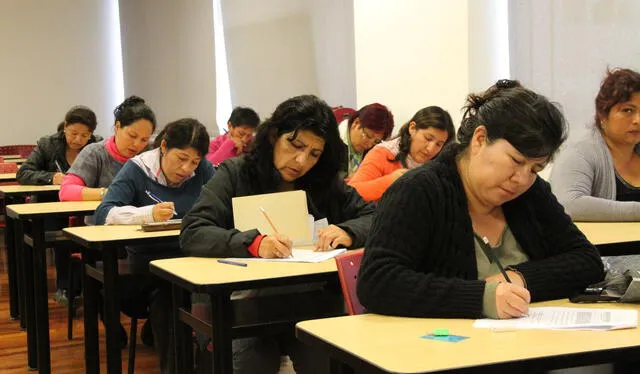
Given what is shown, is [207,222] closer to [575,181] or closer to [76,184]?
[575,181]

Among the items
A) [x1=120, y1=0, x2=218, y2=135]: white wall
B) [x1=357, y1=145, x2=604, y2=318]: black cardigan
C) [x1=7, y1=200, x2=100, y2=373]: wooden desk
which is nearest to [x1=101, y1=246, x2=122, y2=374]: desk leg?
[x1=7, y1=200, x2=100, y2=373]: wooden desk

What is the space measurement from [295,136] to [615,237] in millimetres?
1065

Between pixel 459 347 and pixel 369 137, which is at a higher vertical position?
pixel 369 137

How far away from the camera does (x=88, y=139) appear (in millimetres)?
6121

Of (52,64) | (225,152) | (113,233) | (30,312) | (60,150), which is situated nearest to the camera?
(113,233)

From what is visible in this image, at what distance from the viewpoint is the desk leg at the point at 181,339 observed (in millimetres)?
2803

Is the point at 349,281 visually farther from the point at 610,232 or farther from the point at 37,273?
the point at 37,273

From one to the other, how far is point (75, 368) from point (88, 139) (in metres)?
2.21

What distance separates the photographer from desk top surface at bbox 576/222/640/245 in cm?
283

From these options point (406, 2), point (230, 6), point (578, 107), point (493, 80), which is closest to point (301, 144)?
point (578, 107)

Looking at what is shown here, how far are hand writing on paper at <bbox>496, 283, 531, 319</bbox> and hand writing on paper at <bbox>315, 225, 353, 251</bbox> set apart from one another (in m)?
1.04

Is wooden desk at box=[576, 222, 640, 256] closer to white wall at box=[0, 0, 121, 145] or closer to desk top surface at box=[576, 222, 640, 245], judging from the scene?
desk top surface at box=[576, 222, 640, 245]

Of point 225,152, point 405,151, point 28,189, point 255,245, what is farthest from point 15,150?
point 255,245

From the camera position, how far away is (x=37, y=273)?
4.21 m
